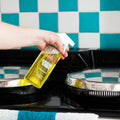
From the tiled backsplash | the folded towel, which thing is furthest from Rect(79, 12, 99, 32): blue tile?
the folded towel

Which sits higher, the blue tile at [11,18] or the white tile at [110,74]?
the blue tile at [11,18]

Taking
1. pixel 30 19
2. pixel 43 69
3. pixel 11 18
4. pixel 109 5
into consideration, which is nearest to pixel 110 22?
pixel 109 5

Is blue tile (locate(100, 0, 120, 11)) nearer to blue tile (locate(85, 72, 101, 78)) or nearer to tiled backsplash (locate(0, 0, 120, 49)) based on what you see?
tiled backsplash (locate(0, 0, 120, 49))

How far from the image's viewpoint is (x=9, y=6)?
1.42m

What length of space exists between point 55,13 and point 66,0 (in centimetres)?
9

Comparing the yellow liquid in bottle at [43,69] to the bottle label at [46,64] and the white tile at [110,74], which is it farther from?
the white tile at [110,74]

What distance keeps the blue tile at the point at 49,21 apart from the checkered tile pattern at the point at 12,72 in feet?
1.17

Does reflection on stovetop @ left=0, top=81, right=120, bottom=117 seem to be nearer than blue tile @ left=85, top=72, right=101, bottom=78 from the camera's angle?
Yes

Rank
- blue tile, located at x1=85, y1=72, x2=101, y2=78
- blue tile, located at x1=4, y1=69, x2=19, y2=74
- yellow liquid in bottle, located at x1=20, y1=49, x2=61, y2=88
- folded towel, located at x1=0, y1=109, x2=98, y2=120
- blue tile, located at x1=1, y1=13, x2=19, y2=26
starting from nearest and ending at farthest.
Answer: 1. folded towel, located at x1=0, y1=109, x2=98, y2=120
2. yellow liquid in bottle, located at x1=20, y1=49, x2=61, y2=88
3. blue tile, located at x1=85, y1=72, x2=101, y2=78
4. blue tile, located at x1=4, y1=69, x2=19, y2=74
5. blue tile, located at x1=1, y1=13, x2=19, y2=26

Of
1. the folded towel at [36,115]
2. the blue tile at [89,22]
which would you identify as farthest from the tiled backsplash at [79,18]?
the folded towel at [36,115]

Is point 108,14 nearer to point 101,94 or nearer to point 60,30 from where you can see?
point 60,30

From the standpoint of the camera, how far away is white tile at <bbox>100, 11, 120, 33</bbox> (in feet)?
4.39

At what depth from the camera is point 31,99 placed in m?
0.86

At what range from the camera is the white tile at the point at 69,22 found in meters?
1.37
